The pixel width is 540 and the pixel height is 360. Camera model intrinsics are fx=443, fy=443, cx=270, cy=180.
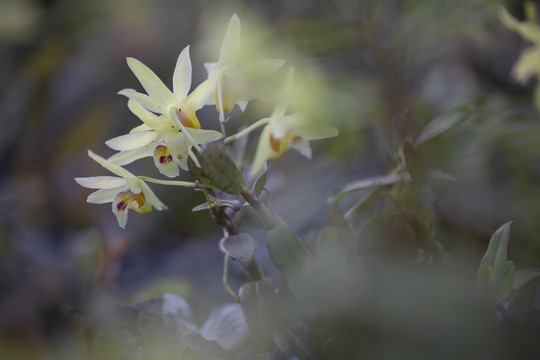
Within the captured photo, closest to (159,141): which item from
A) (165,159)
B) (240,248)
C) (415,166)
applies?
(165,159)

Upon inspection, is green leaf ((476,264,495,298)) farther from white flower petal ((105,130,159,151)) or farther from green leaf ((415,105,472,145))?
white flower petal ((105,130,159,151))

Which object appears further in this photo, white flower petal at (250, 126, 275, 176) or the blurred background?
the blurred background

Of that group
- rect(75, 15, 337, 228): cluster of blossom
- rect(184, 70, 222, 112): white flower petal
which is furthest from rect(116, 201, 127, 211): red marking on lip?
rect(184, 70, 222, 112): white flower petal

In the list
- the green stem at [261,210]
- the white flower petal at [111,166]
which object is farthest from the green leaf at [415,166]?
the white flower petal at [111,166]

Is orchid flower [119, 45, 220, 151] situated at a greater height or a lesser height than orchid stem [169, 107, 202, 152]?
greater

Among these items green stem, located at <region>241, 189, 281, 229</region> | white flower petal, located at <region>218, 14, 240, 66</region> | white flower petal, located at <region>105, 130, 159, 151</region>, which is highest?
white flower petal, located at <region>218, 14, 240, 66</region>
